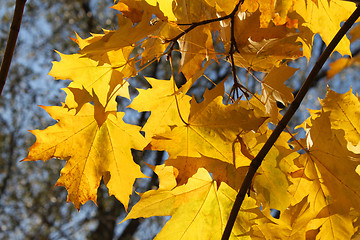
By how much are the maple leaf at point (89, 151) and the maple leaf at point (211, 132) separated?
6.9 inches

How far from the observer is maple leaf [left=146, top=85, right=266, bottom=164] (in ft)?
2.15

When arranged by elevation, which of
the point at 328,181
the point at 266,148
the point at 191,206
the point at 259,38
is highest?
the point at 259,38

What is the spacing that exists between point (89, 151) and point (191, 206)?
241mm

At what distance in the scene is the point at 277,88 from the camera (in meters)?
0.75

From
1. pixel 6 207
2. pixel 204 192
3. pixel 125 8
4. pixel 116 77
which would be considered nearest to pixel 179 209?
pixel 204 192

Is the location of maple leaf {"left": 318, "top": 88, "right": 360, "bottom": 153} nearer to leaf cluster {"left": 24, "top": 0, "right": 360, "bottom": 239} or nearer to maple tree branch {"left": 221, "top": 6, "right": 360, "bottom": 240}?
leaf cluster {"left": 24, "top": 0, "right": 360, "bottom": 239}

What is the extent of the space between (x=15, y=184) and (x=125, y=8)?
531cm

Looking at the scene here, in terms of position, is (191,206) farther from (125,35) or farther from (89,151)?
(125,35)

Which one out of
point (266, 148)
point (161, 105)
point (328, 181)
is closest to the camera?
point (266, 148)

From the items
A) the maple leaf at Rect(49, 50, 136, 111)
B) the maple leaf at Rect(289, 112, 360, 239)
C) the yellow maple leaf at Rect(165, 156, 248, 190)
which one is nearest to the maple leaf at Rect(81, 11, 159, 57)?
the maple leaf at Rect(49, 50, 136, 111)

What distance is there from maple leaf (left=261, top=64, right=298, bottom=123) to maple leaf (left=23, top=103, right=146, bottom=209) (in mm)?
270

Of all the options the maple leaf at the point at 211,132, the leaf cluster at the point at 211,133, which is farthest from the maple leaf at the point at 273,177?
the maple leaf at the point at 211,132

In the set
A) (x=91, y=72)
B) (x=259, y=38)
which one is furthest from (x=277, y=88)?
(x=91, y=72)

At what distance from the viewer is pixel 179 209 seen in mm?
799
